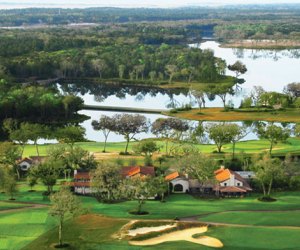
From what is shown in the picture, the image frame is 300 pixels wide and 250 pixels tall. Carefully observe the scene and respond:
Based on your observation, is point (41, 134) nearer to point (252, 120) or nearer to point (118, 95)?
point (252, 120)

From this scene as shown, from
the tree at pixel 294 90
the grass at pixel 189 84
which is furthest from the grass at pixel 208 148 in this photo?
the grass at pixel 189 84

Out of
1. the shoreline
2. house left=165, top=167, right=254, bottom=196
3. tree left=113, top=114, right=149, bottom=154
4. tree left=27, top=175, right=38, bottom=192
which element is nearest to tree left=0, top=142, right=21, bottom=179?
tree left=27, top=175, right=38, bottom=192

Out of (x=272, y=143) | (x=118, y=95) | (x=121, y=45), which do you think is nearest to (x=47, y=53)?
(x=121, y=45)

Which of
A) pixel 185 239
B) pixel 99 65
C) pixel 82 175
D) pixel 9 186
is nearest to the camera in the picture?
pixel 185 239

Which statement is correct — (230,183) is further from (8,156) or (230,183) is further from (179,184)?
(8,156)

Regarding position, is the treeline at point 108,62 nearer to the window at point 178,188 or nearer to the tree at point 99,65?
the tree at point 99,65

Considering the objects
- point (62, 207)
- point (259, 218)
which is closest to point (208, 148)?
point (259, 218)
